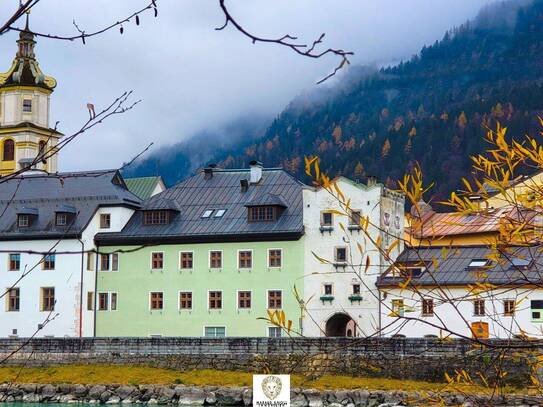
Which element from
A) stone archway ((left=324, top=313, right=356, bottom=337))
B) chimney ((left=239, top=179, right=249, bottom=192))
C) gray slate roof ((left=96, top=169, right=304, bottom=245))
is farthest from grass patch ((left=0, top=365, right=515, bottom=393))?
chimney ((left=239, top=179, right=249, bottom=192))

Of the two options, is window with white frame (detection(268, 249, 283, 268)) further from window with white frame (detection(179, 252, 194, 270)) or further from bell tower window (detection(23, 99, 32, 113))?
bell tower window (detection(23, 99, 32, 113))

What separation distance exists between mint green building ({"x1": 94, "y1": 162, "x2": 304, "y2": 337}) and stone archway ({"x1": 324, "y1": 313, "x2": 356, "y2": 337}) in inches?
72.1

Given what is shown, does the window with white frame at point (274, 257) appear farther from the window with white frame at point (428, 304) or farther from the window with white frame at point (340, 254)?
the window with white frame at point (428, 304)

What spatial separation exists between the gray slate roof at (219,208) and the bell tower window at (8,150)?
32622mm

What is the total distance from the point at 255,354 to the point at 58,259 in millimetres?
16935

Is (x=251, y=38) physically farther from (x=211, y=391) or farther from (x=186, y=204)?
(x=186, y=204)

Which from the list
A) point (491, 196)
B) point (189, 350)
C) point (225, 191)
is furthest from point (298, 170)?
point (491, 196)

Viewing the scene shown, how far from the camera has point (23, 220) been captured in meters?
65.5

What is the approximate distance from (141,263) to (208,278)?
4183mm

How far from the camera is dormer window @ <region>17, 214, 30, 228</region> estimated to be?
65312 millimetres

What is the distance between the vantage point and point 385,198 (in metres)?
59.9

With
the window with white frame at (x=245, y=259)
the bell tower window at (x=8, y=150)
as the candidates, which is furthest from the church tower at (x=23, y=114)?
the window with white frame at (x=245, y=259)
